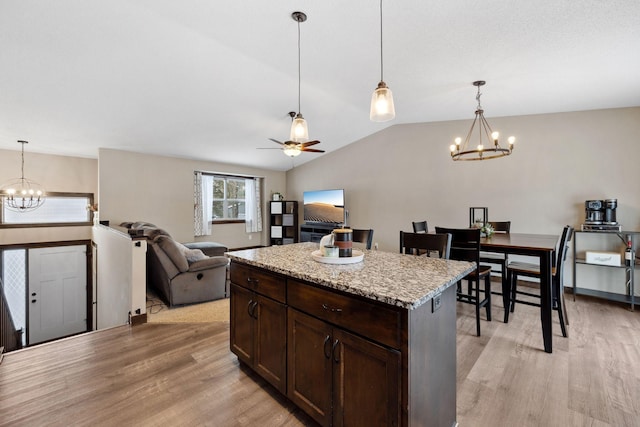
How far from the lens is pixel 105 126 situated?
13.5ft

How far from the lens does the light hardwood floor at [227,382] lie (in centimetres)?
166

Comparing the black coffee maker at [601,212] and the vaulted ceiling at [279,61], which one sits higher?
the vaulted ceiling at [279,61]

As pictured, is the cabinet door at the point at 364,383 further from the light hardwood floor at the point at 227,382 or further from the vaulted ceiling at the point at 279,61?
the vaulted ceiling at the point at 279,61

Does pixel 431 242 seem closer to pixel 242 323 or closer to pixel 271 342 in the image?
pixel 271 342

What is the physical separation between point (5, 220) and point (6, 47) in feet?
13.5

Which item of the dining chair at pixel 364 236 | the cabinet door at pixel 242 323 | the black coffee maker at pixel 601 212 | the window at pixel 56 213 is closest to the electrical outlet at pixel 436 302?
the cabinet door at pixel 242 323

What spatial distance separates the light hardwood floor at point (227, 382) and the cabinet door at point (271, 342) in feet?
0.59

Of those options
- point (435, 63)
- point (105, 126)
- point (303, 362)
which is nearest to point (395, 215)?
point (435, 63)

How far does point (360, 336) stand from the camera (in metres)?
1.26

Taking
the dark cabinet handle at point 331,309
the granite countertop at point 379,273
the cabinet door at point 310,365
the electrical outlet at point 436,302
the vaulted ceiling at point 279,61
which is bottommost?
the cabinet door at point 310,365

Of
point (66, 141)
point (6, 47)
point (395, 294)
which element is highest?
point (6, 47)

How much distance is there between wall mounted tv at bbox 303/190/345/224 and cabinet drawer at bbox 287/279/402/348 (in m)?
4.80

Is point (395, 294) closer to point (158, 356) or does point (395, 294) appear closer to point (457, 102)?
point (158, 356)

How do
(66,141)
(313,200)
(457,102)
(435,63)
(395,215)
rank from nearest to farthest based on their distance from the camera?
(435,63)
(457,102)
(66,141)
(395,215)
(313,200)
